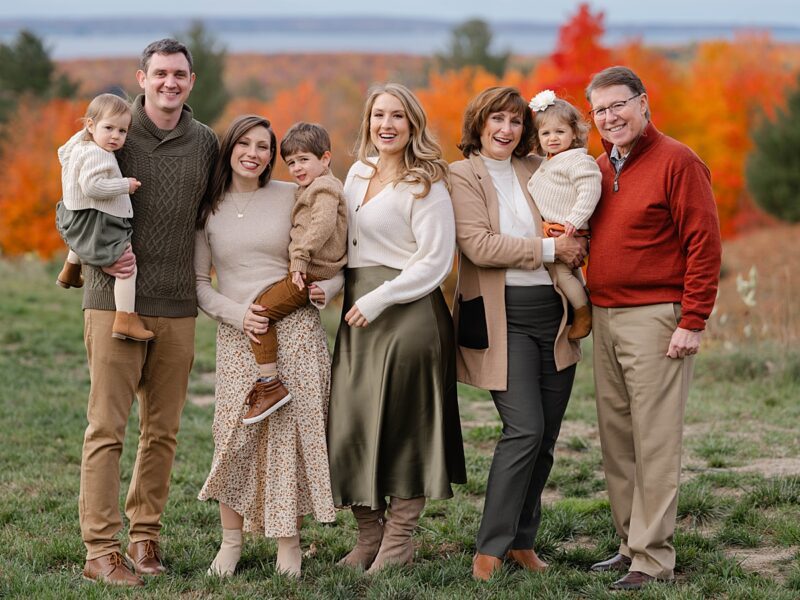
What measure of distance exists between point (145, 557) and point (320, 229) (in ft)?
6.09

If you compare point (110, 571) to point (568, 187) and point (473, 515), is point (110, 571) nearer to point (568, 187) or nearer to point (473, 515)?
point (473, 515)

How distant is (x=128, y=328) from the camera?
14.4 ft

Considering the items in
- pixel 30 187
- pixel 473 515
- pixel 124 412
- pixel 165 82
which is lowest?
pixel 473 515

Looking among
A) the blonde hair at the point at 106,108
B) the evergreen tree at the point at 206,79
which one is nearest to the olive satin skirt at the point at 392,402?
the blonde hair at the point at 106,108

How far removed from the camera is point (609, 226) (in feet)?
14.8

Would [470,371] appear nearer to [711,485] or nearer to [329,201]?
[329,201]

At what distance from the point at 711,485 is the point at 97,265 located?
3866mm

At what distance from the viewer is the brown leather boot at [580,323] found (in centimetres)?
460

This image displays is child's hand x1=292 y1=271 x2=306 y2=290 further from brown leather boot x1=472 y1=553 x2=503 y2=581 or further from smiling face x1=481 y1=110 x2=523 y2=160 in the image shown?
brown leather boot x1=472 y1=553 x2=503 y2=581

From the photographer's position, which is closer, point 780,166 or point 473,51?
point 780,166

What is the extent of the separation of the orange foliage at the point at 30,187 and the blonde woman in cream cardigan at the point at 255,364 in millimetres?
30046

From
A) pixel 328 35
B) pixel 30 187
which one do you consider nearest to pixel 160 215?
pixel 30 187

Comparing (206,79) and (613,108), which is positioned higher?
(206,79)

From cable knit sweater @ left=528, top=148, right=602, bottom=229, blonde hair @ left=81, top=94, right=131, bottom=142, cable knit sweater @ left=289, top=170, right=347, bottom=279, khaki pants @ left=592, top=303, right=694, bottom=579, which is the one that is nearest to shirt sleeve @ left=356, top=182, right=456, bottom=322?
cable knit sweater @ left=289, top=170, right=347, bottom=279
